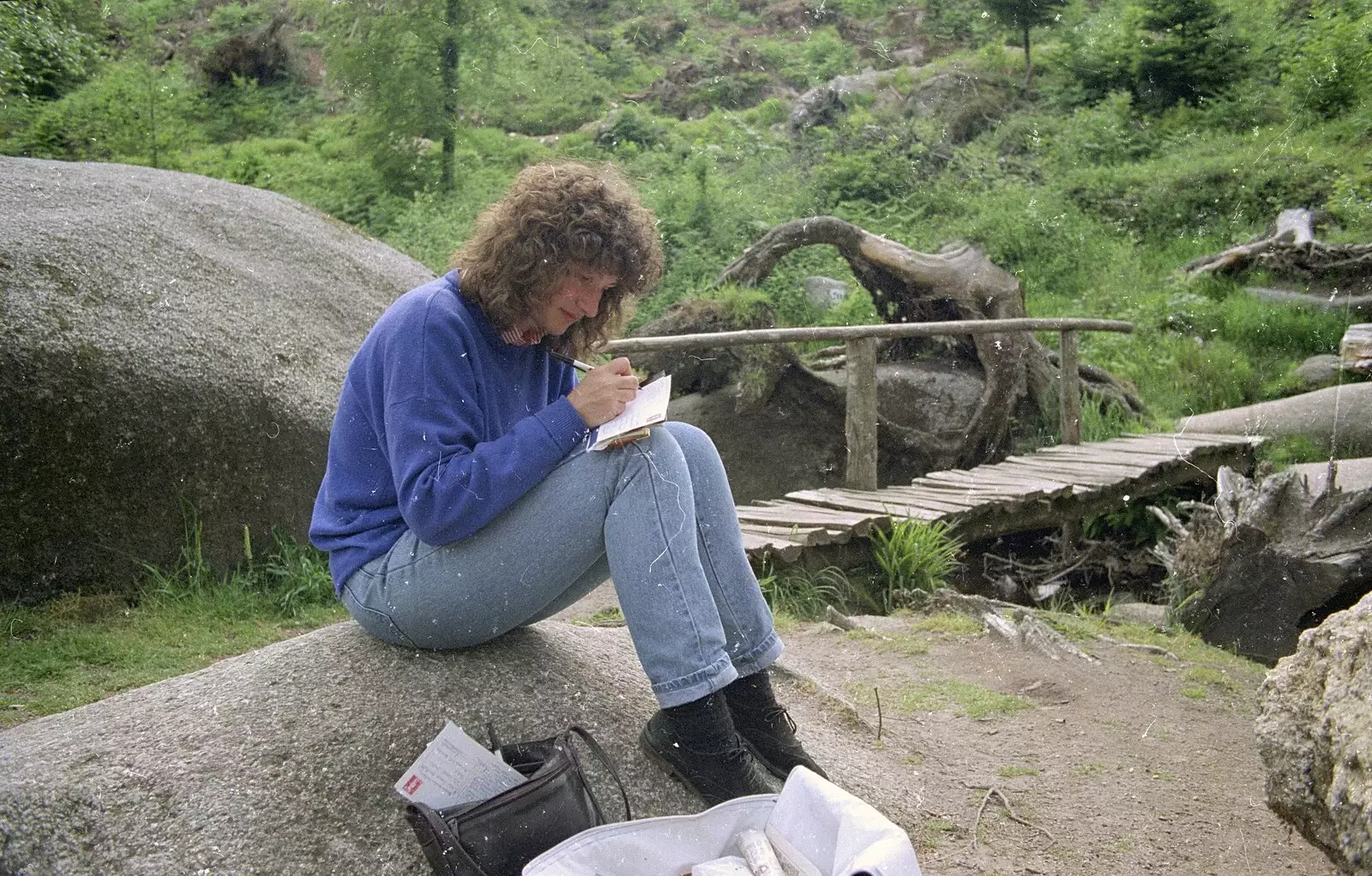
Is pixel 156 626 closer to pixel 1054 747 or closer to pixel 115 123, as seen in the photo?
pixel 1054 747

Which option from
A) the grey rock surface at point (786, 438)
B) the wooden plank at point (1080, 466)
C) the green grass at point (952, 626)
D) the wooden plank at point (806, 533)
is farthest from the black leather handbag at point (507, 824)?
the wooden plank at point (1080, 466)

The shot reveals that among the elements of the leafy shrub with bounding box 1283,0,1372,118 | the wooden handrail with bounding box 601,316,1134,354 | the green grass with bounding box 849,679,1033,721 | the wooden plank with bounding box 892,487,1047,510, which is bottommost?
the wooden plank with bounding box 892,487,1047,510

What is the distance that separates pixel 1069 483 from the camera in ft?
24.9

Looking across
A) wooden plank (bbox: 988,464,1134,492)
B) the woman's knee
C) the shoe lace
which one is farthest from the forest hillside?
the shoe lace

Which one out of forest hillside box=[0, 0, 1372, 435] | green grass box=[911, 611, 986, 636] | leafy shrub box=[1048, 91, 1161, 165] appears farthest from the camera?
leafy shrub box=[1048, 91, 1161, 165]

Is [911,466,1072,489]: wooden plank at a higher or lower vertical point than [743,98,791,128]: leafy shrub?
lower

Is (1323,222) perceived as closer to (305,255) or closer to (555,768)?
(305,255)

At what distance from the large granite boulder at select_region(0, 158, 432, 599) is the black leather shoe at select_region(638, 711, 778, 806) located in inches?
125

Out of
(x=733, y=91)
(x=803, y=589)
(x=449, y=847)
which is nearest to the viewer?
(x=449, y=847)

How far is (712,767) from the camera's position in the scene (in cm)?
269

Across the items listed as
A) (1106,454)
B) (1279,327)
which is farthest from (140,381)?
(1279,327)

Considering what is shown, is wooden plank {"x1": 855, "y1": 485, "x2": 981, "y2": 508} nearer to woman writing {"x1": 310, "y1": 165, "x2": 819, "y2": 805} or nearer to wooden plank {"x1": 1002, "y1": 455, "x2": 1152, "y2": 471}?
wooden plank {"x1": 1002, "y1": 455, "x2": 1152, "y2": 471}

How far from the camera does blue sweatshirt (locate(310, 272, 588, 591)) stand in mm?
2570

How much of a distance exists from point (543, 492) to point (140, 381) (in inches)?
121
